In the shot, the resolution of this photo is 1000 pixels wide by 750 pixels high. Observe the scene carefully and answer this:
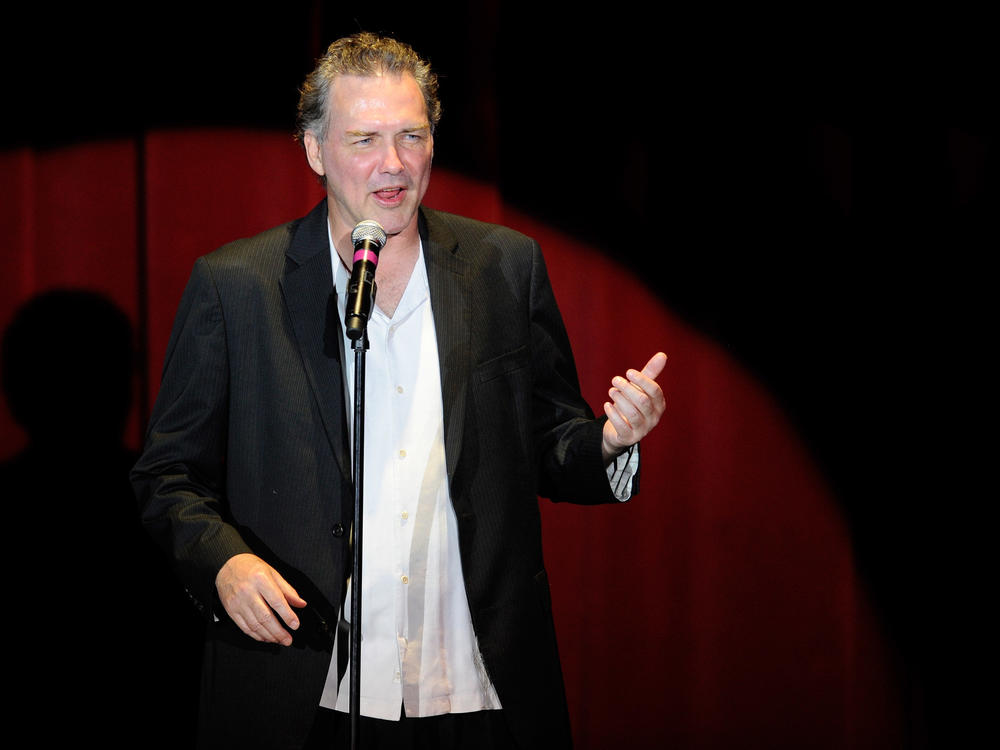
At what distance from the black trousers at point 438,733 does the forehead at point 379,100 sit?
1164mm

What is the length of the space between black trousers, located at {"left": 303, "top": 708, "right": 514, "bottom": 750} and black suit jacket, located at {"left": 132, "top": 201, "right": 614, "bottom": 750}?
63mm

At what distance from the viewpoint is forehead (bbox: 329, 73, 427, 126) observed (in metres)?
1.92

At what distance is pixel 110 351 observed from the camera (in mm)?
2582

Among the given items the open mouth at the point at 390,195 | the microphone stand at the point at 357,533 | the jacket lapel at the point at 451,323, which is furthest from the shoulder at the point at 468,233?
the microphone stand at the point at 357,533

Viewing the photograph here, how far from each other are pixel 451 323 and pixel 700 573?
1523mm

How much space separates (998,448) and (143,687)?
2.62 m

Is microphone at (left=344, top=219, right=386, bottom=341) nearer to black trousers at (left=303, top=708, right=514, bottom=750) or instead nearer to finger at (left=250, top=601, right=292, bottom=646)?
finger at (left=250, top=601, right=292, bottom=646)

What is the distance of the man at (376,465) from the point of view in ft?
5.76

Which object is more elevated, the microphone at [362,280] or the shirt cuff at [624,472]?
the microphone at [362,280]

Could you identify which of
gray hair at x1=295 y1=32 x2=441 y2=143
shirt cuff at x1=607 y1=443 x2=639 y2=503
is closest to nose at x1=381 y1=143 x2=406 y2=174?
gray hair at x1=295 y1=32 x2=441 y2=143

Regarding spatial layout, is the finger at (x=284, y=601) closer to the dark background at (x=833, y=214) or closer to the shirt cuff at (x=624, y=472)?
the shirt cuff at (x=624, y=472)

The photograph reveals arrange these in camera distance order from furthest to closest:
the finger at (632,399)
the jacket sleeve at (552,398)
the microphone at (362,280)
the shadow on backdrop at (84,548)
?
the shadow on backdrop at (84,548), the jacket sleeve at (552,398), the finger at (632,399), the microphone at (362,280)

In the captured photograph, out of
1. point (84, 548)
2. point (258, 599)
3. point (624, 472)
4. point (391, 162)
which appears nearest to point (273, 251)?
point (391, 162)

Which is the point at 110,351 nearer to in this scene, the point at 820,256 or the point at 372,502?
the point at 372,502
